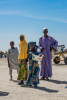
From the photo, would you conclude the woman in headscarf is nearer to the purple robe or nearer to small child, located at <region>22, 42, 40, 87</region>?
small child, located at <region>22, 42, 40, 87</region>

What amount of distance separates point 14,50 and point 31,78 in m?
2.17

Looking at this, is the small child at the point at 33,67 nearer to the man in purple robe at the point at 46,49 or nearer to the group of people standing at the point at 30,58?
the group of people standing at the point at 30,58

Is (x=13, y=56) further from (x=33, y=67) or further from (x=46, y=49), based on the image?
(x=33, y=67)

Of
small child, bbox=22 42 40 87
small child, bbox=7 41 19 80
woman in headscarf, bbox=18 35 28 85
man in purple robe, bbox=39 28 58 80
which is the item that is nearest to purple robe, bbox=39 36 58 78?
man in purple robe, bbox=39 28 58 80

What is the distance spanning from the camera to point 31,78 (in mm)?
6930

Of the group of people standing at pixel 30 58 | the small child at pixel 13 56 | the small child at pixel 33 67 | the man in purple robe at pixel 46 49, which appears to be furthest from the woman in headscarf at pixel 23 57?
the man in purple robe at pixel 46 49

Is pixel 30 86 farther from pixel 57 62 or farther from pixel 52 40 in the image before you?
pixel 57 62

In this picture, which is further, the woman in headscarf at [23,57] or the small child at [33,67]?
the woman in headscarf at [23,57]

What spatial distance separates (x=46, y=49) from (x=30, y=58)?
192cm

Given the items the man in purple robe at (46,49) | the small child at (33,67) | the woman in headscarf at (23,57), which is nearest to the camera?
the small child at (33,67)

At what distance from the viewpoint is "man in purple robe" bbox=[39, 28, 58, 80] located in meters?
8.62

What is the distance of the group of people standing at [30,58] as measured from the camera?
271 inches

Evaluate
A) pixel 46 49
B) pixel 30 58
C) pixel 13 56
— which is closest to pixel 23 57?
pixel 30 58

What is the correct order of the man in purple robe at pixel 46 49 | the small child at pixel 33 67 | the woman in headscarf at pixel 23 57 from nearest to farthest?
1. the small child at pixel 33 67
2. the woman in headscarf at pixel 23 57
3. the man in purple robe at pixel 46 49
